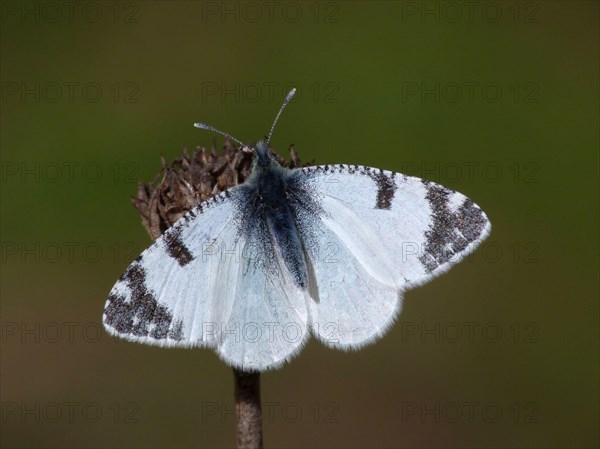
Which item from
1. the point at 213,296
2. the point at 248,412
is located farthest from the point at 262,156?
the point at 248,412

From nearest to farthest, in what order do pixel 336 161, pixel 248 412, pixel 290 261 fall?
1. pixel 248 412
2. pixel 290 261
3. pixel 336 161

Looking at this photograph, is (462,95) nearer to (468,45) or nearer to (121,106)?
(468,45)

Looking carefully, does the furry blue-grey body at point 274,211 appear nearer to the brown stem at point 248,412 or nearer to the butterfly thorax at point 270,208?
the butterfly thorax at point 270,208

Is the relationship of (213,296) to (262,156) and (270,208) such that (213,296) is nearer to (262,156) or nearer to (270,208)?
(270,208)

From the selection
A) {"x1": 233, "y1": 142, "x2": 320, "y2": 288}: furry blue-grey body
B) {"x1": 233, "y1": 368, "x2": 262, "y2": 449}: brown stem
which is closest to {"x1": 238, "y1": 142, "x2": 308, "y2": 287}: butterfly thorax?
{"x1": 233, "y1": 142, "x2": 320, "y2": 288}: furry blue-grey body

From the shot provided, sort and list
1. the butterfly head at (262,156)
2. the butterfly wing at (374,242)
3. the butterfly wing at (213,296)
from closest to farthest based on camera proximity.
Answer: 1. the butterfly wing at (213,296)
2. the butterfly wing at (374,242)
3. the butterfly head at (262,156)

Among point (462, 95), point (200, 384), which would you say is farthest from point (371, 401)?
point (462, 95)

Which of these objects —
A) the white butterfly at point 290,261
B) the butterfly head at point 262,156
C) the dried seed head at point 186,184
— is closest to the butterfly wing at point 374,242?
the white butterfly at point 290,261
